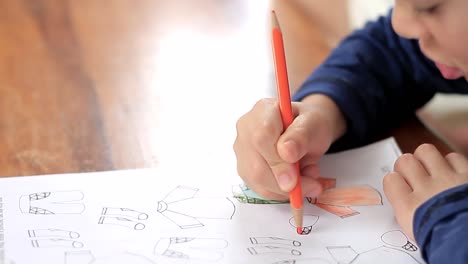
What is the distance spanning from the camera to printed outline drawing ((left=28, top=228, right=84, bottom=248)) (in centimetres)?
53

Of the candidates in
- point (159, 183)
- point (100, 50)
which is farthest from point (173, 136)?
point (100, 50)

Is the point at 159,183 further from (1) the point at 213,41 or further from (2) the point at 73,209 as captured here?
(1) the point at 213,41

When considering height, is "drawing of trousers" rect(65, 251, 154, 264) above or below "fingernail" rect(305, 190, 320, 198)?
above

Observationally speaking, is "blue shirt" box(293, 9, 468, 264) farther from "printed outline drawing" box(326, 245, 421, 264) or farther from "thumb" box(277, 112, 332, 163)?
"printed outline drawing" box(326, 245, 421, 264)

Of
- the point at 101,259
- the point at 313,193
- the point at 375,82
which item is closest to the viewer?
the point at 101,259

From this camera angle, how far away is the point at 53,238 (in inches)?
21.1

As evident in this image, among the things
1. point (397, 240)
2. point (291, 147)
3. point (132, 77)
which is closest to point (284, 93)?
point (291, 147)

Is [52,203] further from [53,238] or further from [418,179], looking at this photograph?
[418,179]

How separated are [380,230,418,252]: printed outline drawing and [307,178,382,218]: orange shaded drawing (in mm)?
39

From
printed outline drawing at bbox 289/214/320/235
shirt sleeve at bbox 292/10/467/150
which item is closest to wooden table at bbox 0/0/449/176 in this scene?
shirt sleeve at bbox 292/10/467/150

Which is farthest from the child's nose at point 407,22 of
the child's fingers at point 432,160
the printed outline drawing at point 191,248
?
the printed outline drawing at point 191,248

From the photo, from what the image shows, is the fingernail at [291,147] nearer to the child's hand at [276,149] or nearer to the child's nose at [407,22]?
the child's hand at [276,149]

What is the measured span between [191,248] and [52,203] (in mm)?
132

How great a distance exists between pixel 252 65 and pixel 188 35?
0.42ft
